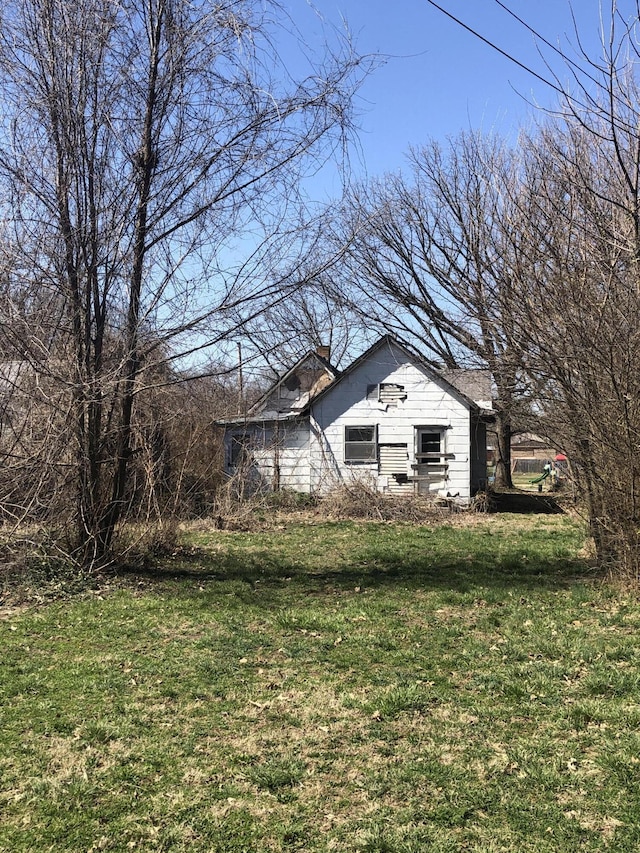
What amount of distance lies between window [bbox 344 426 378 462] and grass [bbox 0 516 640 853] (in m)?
11.4

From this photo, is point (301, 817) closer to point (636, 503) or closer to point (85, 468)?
point (636, 503)

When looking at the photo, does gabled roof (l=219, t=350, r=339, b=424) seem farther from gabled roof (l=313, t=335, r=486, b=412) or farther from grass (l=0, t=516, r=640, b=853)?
grass (l=0, t=516, r=640, b=853)

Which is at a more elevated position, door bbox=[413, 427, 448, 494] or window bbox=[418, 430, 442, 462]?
window bbox=[418, 430, 442, 462]

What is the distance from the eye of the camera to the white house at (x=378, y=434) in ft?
64.6

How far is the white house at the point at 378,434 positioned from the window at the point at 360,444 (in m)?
0.03

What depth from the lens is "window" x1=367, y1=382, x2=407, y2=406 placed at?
65.5 feet

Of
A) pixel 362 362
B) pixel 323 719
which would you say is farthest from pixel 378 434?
pixel 323 719

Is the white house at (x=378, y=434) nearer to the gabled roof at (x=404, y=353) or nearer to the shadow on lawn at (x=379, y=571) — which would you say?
the gabled roof at (x=404, y=353)

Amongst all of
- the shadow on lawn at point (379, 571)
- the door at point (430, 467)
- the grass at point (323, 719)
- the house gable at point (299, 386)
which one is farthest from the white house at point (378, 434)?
the grass at point (323, 719)

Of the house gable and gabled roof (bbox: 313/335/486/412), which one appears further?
the house gable

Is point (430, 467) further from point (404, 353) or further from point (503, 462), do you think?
point (503, 462)

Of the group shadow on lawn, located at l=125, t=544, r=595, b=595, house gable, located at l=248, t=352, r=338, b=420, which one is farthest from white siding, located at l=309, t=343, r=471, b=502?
shadow on lawn, located at l=125, t=544, r=595, b=595

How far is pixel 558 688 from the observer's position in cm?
498

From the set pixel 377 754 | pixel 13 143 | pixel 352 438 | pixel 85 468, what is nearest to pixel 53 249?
pixel 13 143
